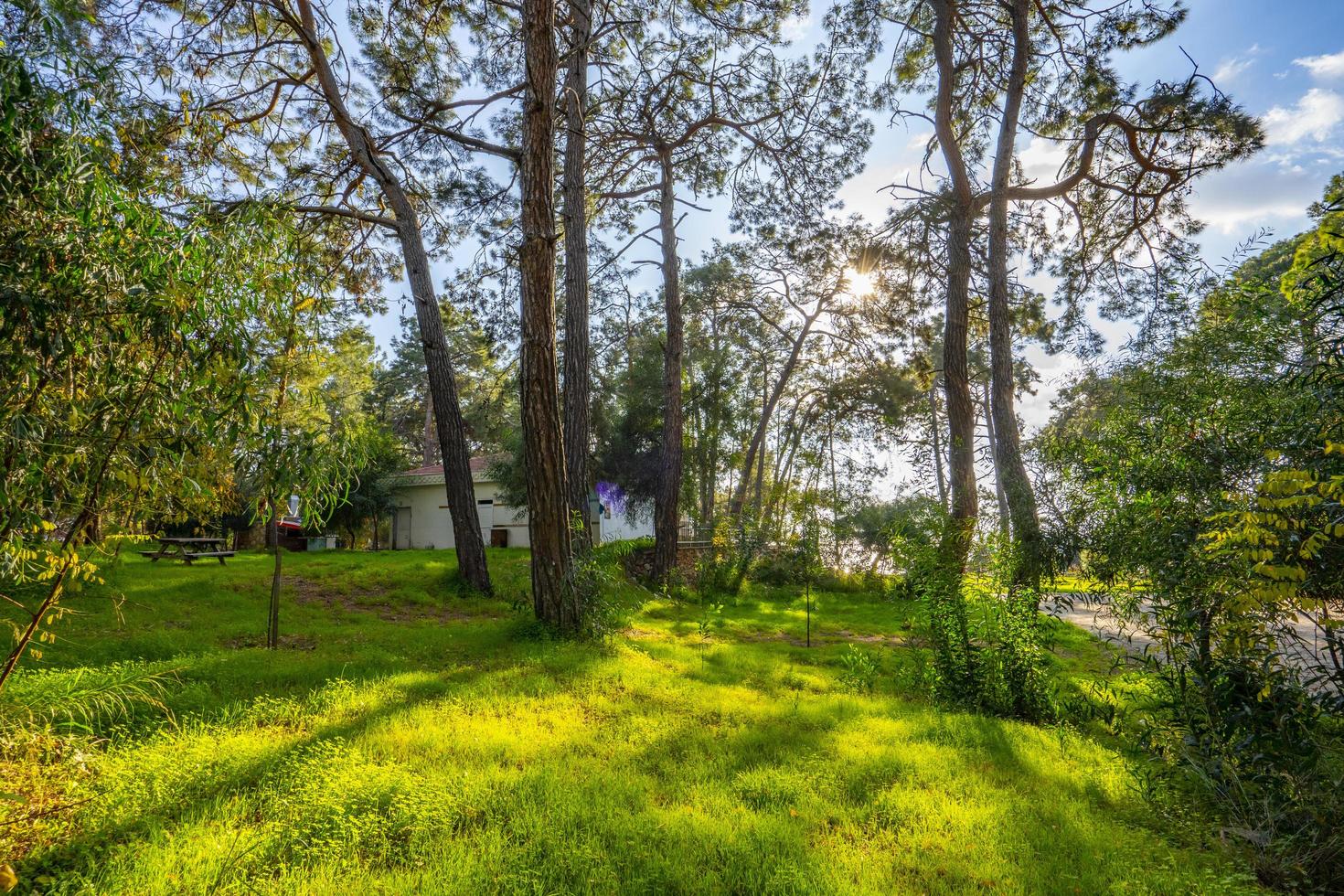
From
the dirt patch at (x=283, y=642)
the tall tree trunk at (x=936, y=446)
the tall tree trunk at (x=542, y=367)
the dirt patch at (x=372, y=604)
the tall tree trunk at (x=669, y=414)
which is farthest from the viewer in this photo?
the tall tree trunk at (x=936, y=446)

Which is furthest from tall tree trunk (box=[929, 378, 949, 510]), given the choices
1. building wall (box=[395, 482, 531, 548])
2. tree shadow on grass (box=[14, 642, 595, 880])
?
tree shadow on grass (box=[14, 642, 595, 880])

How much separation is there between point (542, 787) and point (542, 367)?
13.4 ft

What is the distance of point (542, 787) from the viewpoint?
265 cm

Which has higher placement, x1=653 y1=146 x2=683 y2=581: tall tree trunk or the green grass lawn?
x1=653 y1=146 x2=683 y2=581: tall tree trunk

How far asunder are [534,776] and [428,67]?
10512 mm

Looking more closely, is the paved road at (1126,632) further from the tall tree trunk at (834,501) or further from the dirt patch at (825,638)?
the tall tree trunk at (834,501)

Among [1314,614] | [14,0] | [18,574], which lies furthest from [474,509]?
[1314,614]

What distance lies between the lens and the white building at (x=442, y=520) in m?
21.8

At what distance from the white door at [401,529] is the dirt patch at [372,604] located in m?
13.8

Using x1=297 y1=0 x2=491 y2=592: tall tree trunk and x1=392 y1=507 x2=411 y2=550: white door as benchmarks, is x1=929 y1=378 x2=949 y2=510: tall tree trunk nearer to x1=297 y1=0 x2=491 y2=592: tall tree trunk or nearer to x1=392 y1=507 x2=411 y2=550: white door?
x1=297 y1=0 x2=491 y2=592: tall tree trunk

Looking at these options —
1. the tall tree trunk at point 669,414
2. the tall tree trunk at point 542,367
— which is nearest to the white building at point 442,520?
the tall tree trunk at point 669,414

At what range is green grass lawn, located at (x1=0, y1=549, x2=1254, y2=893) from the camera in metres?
2.02

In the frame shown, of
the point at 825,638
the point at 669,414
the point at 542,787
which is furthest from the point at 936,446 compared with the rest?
the point at 542,787

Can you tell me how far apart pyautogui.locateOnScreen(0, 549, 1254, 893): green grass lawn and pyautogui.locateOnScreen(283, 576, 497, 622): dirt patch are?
268 centimetres
